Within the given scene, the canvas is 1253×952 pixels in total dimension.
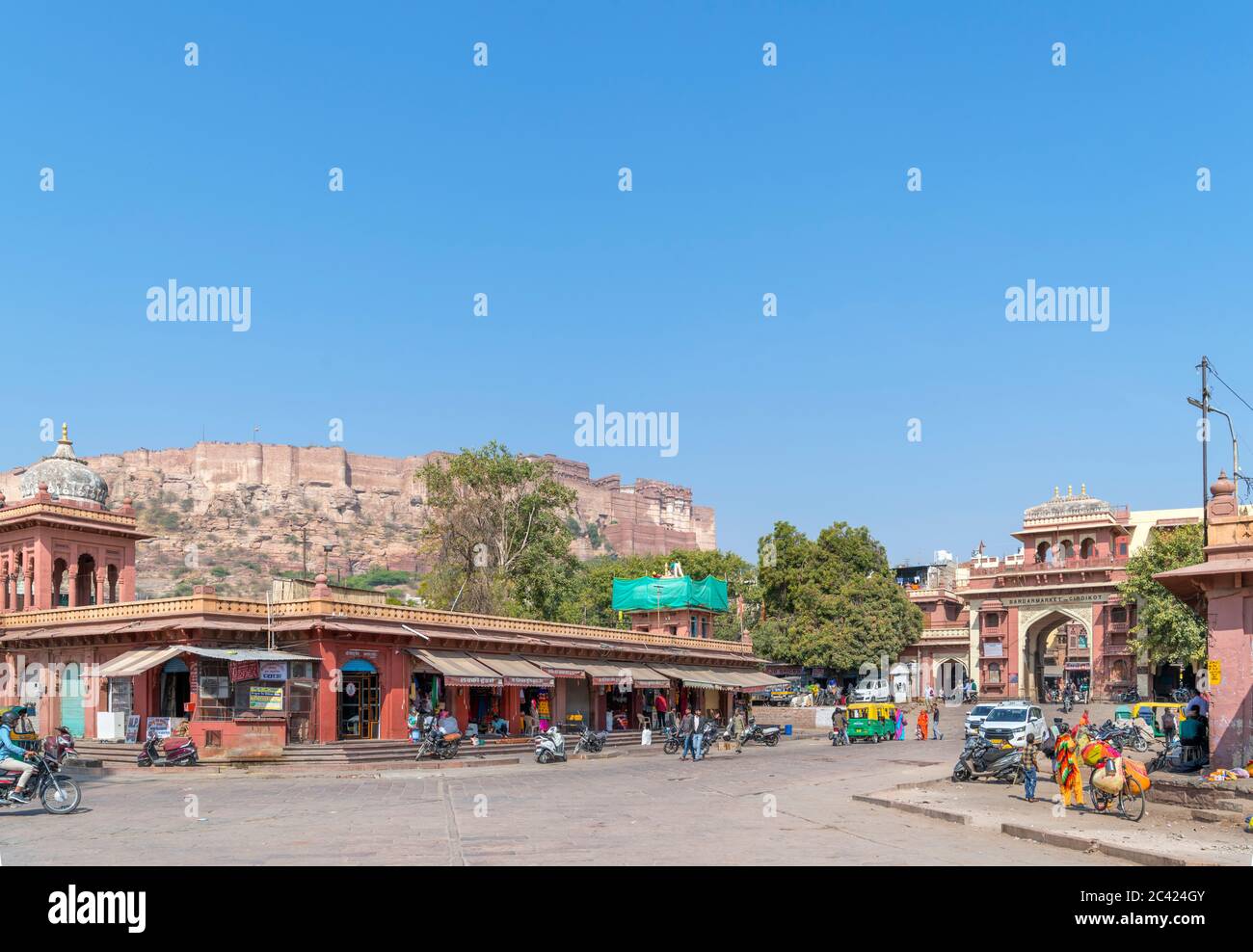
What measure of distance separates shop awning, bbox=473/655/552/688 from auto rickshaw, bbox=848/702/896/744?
10.6 m

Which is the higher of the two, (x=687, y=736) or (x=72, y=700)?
(x=72, y=700)

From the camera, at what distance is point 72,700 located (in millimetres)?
32531

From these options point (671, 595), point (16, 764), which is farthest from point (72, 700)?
point (671, 595)

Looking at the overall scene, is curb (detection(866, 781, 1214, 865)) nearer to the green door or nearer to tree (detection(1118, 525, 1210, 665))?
the green door

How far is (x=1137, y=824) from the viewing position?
591 inches

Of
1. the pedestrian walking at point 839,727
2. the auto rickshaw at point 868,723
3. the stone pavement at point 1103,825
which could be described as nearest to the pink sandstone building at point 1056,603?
the auto rickshaw at point 868,723

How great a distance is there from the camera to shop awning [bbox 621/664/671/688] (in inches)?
1618

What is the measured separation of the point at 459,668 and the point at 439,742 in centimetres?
350

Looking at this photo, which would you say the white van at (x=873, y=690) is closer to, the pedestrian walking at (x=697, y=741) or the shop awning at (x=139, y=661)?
the pedestrian walking at (x=697, y=741)

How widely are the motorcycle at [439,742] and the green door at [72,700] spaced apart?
10341mm

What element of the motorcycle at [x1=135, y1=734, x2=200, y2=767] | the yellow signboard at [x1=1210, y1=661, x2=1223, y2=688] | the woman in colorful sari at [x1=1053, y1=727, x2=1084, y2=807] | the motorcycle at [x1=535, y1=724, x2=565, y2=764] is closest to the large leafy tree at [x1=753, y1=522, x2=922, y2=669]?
the motorcycle at [x1=535, y1=724, x2=565, y2=764]

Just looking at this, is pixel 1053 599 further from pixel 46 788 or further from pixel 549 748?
pixel 46 788
